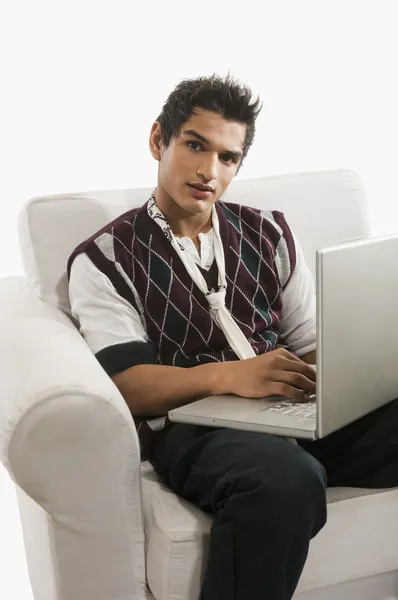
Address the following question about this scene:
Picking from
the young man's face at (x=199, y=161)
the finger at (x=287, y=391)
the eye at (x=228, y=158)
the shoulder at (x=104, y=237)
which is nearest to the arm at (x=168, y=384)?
the finger at (x=287, y=391)

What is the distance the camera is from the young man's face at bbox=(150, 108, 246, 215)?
1888 millimetres

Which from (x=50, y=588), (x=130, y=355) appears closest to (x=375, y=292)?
(x=130, y=355)

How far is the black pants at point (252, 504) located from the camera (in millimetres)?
1421

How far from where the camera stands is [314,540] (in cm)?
159

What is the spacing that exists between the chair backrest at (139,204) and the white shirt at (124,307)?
0.50ft

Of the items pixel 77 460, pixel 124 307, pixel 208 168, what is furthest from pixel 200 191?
pixel 77 460

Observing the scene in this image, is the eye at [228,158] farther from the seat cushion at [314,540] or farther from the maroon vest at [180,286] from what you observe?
the seat cushion at [314,540]

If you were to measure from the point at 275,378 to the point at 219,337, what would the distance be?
0.86ft

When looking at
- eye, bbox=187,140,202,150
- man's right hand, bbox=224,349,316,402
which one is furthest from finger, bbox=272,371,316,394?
eye, bbox=187,140,202,150

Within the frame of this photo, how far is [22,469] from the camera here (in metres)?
1.43

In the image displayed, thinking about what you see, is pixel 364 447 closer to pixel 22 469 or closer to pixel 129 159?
pixel 22 469

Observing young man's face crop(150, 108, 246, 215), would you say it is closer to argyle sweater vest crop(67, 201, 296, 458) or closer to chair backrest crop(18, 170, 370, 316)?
argyle sweater vest crop(67, 201, 296, 458)

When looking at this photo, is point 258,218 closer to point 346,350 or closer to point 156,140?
point 156,140

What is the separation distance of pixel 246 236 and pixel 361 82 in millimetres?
978
